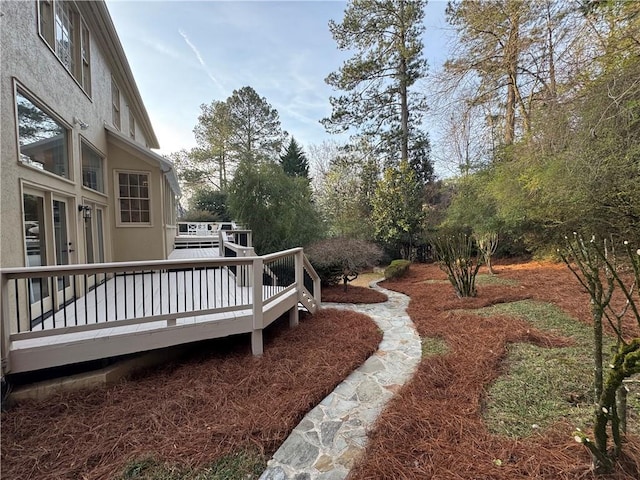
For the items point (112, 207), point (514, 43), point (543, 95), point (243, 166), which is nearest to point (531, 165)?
point (543, 95)

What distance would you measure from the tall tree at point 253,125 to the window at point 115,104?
1540 centimetres

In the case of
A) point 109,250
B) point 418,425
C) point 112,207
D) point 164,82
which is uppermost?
point 164,82

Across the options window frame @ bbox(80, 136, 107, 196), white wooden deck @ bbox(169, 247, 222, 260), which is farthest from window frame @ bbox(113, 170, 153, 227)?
white wooden deck @ bbox(169, 247, 222, 260)

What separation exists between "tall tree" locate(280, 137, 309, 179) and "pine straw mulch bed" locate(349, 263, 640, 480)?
1856cm

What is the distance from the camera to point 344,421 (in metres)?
2.95

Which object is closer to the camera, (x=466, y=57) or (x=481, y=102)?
(x=466, y=57)

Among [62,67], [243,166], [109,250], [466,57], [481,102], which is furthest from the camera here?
[243,166]

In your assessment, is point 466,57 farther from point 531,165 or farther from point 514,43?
point 531,165

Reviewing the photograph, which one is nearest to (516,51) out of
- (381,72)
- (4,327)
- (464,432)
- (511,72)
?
(511,72)

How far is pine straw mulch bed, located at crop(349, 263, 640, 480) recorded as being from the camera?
6.92 feet

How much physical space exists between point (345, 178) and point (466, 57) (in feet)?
34.5

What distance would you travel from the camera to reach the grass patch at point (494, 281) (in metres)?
8.43

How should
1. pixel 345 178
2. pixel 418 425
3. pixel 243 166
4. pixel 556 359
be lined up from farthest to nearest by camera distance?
pixel 345 178
pixel 243 166
pixel 556 359
pixel 418 425

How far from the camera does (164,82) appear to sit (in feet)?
36.2
